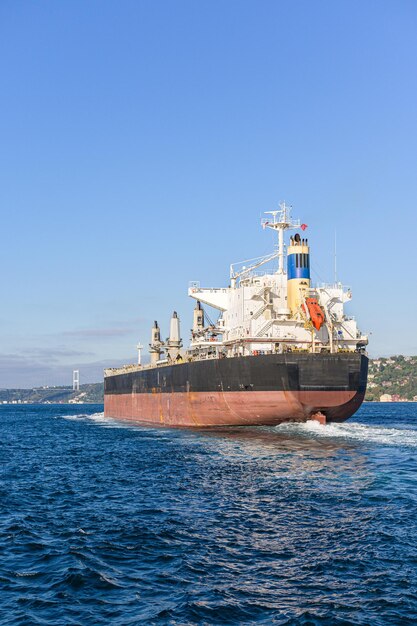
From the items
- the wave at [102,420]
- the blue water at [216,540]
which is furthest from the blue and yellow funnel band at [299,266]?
the wave at [102,420]

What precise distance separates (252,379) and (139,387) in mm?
30323

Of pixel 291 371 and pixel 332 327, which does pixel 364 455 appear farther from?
pixel 332 327

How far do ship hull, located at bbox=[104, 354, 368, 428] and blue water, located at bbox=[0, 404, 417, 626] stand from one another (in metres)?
A: 8.30

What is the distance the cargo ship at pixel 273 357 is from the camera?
4184 centimetres

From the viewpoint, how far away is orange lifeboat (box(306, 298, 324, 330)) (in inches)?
1766

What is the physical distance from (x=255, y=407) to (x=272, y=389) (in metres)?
2.46

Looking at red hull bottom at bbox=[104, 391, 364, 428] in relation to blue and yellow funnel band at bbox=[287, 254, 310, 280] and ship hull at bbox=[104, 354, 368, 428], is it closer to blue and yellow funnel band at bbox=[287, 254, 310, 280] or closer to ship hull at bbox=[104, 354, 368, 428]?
ship hull at bbox=[104, 354, 368, 428]

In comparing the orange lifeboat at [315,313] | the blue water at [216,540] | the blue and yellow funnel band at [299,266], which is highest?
the blue and yellow funnel band at [299,266]

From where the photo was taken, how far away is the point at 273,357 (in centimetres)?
4222

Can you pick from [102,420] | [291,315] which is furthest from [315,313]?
[102,420]

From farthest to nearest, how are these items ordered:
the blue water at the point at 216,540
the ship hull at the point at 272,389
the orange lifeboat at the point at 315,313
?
the orange lifeboat at the point at 315,313
the ship hull at the point at 272,389
the blue water at the point at 216,540

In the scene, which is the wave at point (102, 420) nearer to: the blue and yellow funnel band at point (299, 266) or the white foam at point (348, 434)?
the blue and yellow funnel band at point (299, 266)

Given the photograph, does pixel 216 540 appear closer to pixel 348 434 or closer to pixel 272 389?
pixel 348 434

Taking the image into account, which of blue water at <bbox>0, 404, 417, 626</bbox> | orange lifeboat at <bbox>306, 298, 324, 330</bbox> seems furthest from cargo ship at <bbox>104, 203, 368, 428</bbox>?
blue water at <bbox>0, 404, 417, 626</bbox>
